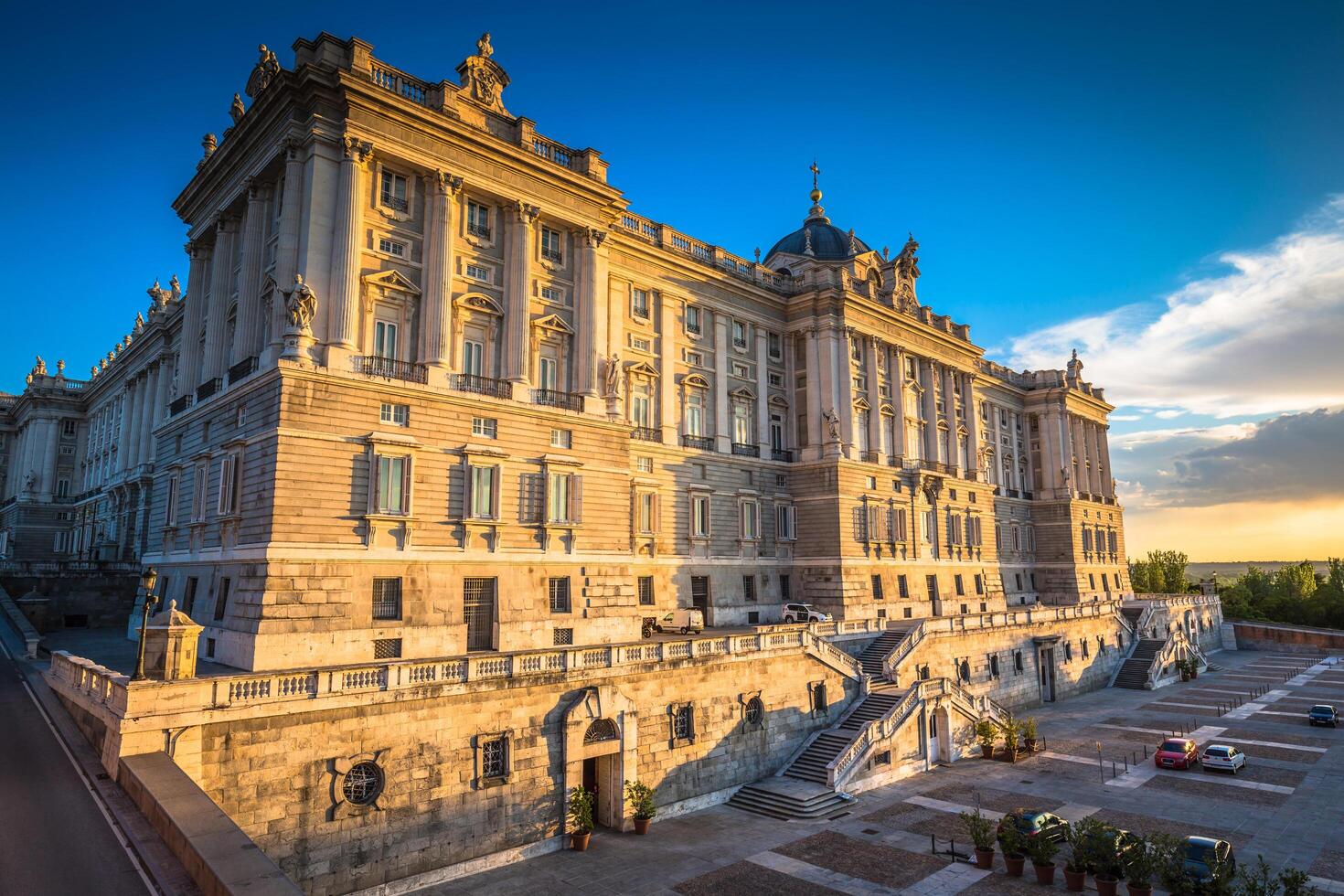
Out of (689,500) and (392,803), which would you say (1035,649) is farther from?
(392,803)

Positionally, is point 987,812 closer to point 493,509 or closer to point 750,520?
point 750,520

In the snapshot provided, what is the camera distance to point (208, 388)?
34.6m

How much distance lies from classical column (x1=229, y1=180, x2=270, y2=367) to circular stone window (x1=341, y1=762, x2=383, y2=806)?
18.4 meters

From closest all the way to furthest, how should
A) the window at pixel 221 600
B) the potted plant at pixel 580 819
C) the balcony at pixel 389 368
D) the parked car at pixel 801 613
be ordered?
1. the potted plant at pixel 580 819
2. the window at pixel 221 600
3. the balcony at pixel 389 368
4. the parked car at pixel 801 613

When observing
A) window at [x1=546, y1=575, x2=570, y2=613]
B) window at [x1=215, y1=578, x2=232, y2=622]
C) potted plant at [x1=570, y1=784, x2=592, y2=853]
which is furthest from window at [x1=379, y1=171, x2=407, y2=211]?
potted plant at [x1=570, y1=784, x2=592, y2=853]

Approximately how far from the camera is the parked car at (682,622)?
4131cm

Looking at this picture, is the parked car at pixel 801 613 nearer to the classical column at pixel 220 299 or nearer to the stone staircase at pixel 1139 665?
the stone staircase at pixel 1139 665

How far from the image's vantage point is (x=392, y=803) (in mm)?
22719

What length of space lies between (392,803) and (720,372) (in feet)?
111

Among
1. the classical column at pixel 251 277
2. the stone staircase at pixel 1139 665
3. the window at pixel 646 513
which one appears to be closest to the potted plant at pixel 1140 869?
the window at pixel 646 513

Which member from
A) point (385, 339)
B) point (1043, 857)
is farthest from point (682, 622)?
point (1043, 857)

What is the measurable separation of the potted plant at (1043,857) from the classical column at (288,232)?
103 feet

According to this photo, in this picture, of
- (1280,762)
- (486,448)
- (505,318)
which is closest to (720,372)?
(505,318)

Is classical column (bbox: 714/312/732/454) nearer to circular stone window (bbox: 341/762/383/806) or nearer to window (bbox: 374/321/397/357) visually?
window (bbox: 374/321/397/357)
